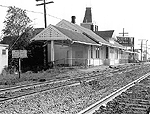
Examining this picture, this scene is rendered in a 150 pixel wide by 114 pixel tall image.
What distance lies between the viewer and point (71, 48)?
3569 cm

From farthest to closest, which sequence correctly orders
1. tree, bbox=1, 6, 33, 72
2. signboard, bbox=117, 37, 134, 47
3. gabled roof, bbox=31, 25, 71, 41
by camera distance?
signboard, bbox=117, 37, 134, 47, tree, bbox=1, 6, 33, 72, gabled roof, bbox=31, 25, 71, 41

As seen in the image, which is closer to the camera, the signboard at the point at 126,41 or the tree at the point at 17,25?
the tree at the point at 17,25

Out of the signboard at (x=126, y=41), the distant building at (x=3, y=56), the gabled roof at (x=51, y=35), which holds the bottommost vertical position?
the distant building at (x=3, y=56)

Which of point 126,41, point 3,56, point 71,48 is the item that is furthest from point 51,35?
point 126,41

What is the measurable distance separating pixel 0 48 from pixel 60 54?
42.8 ft

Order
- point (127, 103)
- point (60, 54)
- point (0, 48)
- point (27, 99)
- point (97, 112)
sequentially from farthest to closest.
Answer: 1. point (60, 54)
2. point (0, 48)
3. point (27, 99)
4. point (127, 103)
5. point (97, 112)

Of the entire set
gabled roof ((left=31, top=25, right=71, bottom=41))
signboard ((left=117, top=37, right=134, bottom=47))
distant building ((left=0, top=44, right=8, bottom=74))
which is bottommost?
distant building ((left=0, top=44, right=8, bottom=74))

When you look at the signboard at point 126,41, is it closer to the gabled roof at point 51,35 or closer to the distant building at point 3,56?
Result: the gabled roof at point 51,35

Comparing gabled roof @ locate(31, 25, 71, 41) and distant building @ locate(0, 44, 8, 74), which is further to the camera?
gabled roof @ locate(31, 25, 71, 41)

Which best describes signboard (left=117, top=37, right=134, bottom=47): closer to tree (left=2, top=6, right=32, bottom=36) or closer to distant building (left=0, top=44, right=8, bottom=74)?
tree (left=2, top=6, right=32, bottom=36)

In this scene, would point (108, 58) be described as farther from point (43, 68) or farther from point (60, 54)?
point (43, 68)

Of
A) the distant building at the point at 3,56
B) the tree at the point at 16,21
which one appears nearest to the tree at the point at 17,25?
the tree at the point at 16,21

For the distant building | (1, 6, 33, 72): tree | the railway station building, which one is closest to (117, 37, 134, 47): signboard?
the railway station building

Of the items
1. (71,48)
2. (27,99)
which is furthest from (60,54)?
(27,99)
